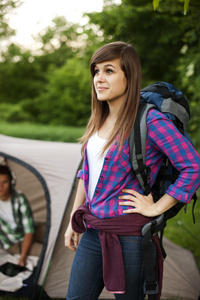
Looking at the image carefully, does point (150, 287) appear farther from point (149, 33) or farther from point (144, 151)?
point (149, 33)

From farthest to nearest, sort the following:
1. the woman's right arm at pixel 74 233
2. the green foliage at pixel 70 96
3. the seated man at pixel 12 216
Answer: the green foliage at pixel 70 96 → the seated man at pixel 12 216 → the woman's right arm at pixel 74 233

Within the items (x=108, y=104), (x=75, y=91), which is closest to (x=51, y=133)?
(x=75, y=91)

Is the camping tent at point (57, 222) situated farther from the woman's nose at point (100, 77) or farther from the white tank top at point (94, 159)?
the woman's nose at point (100, 77)

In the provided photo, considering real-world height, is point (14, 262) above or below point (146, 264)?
below

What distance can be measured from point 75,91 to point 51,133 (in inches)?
172

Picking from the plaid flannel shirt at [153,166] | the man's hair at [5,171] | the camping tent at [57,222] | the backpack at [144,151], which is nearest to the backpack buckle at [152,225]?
the backpack at [144,151]

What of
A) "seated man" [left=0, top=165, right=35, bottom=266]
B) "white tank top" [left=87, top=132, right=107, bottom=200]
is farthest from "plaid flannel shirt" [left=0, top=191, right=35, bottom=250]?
"white tank top" [left=87, top=132, right=107, bottom=200]

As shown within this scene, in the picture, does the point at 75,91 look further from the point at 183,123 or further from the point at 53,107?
the point at 183,123

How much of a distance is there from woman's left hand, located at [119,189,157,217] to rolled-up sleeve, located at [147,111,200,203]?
0.39 ft

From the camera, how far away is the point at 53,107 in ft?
53.1

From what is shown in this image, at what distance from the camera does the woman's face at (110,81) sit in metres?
1.48

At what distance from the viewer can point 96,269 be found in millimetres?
1523

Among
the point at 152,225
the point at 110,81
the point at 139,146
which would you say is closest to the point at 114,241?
the point at 152,225

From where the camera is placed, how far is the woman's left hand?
4.74 feet
